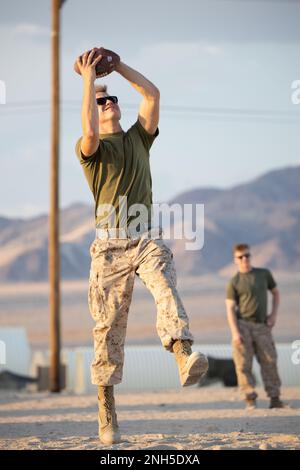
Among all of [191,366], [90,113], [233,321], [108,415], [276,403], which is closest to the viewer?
[191,366]

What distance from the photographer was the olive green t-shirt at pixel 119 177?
26.2 ft

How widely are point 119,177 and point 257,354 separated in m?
5.76

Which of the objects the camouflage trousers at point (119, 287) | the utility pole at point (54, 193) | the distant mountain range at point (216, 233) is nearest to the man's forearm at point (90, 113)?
the camouflage trousers at point (119, 287)

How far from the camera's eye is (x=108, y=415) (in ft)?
27.3

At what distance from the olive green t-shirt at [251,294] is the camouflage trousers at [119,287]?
5.12 meters

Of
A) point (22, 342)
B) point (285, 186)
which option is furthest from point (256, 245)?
point (22, 342)

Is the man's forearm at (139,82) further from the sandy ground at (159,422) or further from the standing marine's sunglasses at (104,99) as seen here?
the sandy ground at (159,422)

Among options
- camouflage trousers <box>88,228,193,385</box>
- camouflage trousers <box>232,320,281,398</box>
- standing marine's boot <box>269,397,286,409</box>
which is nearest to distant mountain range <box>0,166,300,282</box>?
camouflage trousers <box>232,320,281,398</box>

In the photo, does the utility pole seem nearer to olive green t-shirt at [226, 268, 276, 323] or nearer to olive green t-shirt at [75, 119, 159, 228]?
olive green t-shirt at [226, 268, 276, 323]

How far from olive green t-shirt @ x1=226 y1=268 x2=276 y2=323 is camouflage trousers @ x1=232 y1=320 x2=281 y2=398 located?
0.10m

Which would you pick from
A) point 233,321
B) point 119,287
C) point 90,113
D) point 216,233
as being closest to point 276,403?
point 233,321

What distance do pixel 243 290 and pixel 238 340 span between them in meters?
0.60

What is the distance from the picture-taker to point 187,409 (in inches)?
526

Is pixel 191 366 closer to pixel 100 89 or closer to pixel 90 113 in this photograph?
pixel 90 113
